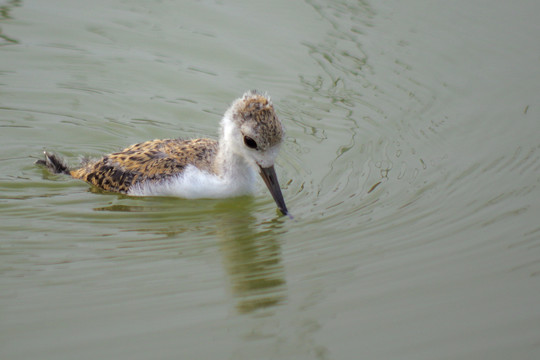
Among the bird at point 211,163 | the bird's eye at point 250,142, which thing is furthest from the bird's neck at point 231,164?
the bird's eye at point 250,142

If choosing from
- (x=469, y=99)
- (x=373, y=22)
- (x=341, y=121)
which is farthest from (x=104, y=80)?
(x=469, y=99)

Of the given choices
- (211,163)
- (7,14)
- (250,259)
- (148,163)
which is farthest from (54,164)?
(7,14)

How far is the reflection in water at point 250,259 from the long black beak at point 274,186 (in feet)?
0.55

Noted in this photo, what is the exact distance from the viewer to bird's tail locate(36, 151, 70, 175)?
8.25 metres

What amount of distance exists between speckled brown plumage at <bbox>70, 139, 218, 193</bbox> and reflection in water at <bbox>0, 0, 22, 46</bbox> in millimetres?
4045

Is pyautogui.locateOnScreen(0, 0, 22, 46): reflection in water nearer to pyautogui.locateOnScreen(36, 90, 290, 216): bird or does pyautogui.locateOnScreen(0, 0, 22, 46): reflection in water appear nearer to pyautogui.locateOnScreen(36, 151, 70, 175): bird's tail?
pyautogui.locateOnScreen(36, 151, 70, 175): bird's tail

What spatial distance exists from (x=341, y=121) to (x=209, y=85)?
214cm

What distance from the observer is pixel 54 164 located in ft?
27.1

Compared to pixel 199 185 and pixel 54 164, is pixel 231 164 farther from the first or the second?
pixel 54 164

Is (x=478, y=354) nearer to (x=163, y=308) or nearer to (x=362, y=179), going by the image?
(x=163, y=308)

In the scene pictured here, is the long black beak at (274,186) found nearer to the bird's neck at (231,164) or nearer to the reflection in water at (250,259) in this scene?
the reflection in water at (250,259)

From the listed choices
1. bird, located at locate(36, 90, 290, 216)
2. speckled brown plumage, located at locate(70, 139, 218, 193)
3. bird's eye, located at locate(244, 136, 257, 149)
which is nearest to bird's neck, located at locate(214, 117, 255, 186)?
bird, located at locate(36, 90, 290, 216)

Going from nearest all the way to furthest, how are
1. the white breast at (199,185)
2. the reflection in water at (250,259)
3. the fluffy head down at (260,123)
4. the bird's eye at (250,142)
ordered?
the reflection in water at (250,259) → the fluffy head down at (260,123) → the bird's eye at (250,142) → the white breast at (199,185)

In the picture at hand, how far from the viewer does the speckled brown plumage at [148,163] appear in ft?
24.6
